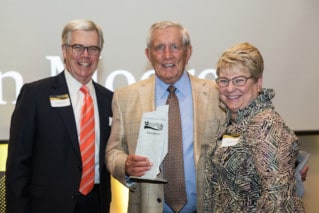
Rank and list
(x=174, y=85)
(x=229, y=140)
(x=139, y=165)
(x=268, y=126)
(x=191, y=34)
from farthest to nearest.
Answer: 1. (x=191, y=34)
2. (x=174, y=85)
3. (x=139, y=165)
4. (x=229, y=140)
5. (x=268, y=126)

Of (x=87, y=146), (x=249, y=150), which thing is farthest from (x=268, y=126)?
(x=87, y=146)

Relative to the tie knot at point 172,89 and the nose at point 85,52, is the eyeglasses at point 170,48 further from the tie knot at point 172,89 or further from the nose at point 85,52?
the nose at point 85,52

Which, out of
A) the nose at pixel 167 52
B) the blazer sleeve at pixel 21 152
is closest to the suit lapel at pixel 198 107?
the nose at pixel 167 52

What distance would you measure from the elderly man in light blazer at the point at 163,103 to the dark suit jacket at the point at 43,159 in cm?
25

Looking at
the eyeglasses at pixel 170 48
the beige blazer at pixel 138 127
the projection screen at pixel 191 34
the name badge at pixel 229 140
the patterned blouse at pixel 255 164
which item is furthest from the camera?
the projection screen at pixel 191 34

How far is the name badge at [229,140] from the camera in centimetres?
204

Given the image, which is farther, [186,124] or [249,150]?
[186,124]

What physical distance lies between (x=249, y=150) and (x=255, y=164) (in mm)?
71

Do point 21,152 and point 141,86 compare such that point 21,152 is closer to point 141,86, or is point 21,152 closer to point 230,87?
point 141,86

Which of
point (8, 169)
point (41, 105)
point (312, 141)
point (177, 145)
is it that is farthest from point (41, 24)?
point (312, 141)

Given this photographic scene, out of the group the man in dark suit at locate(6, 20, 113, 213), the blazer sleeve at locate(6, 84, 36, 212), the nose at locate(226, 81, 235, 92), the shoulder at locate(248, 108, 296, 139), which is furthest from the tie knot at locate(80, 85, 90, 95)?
the shoulder at locate(248, 108, 296, 139)

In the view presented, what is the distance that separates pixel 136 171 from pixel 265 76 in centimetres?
205

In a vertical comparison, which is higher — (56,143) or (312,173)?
(56,143)

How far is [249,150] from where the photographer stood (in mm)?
1965
